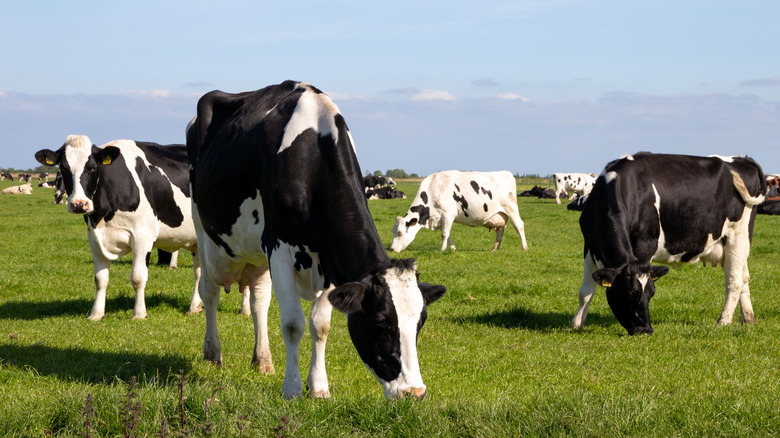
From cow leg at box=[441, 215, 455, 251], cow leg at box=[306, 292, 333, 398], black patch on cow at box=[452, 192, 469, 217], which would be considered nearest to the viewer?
cow leg at box=[306, 292, 333, 398]

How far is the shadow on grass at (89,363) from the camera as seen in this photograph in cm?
657

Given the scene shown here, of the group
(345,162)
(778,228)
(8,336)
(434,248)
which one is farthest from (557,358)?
(778,228)

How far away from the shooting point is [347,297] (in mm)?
4723

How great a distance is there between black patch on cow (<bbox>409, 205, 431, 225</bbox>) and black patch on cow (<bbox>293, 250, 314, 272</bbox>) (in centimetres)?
Result: 1515

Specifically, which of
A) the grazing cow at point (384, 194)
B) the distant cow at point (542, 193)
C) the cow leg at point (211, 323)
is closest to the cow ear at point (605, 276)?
the cow leg at point (211, 323)

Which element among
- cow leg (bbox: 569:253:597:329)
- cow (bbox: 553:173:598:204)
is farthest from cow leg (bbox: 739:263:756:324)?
cow (bbox: 553:173:598:204)

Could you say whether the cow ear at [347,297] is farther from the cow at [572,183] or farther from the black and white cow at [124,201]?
the cow at [572,183]

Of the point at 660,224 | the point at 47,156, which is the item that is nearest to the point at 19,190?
the point at 47,156

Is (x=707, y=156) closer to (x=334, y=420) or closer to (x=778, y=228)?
(x=334, y=420)

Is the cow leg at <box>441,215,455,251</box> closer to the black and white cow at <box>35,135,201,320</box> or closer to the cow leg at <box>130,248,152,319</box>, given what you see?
the black and white cow at <box>35,135,201,320</box>

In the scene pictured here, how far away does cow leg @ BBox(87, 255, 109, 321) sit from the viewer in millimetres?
9945

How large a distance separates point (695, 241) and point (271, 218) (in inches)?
266

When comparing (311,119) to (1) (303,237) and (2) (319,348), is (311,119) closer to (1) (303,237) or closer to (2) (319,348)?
(1) (303,237)

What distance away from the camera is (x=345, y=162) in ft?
18.8
